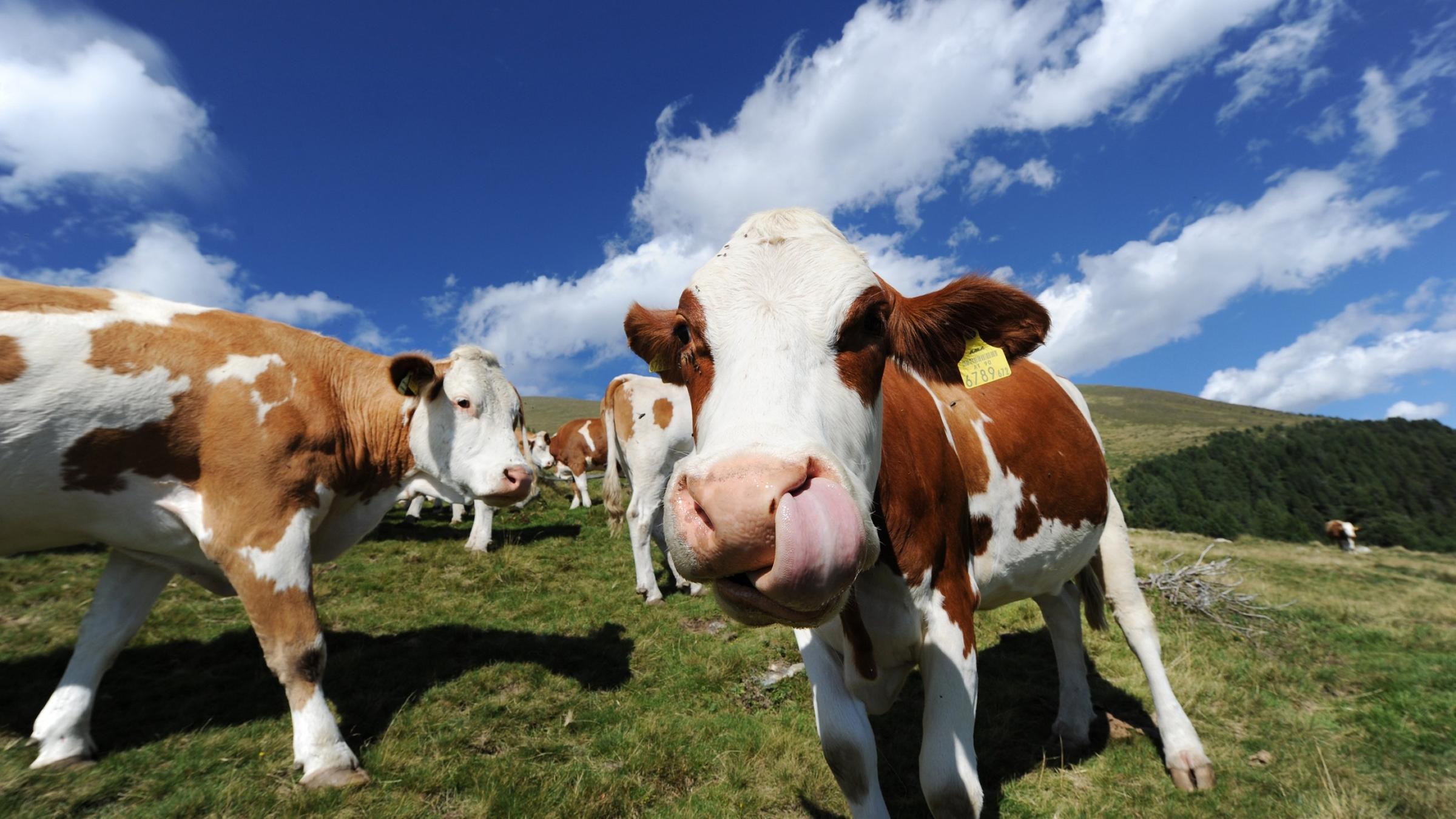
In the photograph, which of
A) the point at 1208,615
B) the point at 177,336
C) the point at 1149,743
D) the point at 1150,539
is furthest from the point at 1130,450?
the point at 177,336

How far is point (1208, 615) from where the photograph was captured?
23.9 ft

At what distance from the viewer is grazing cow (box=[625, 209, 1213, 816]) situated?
55.5 inches

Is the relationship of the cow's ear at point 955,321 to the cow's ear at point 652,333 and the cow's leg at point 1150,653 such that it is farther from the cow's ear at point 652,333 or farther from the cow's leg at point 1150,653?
the cow's leg at point 1150,653

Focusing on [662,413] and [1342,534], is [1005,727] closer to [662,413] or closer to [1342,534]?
[662,413]

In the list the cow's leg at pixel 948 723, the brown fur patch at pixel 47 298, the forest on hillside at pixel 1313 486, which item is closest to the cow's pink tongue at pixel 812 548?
the cow's leg at pixel 948 723

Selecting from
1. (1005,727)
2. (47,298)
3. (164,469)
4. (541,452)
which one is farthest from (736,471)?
(541,452)

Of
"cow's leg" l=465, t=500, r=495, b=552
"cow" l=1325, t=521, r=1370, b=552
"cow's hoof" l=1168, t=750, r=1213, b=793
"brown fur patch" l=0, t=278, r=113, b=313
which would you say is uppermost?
"brown fur patch" l=0, t=278, r=113, b=313

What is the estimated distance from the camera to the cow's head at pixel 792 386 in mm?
1365

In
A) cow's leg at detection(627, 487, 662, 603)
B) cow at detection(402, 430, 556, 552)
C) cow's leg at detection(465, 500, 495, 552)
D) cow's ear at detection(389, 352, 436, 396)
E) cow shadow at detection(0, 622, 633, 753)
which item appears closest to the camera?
cow shadow at detection(0, 622, 633, 753)

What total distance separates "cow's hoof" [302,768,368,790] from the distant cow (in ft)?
137

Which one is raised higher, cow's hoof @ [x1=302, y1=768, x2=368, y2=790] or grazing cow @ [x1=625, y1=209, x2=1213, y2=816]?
grazing cow @ [x1=625, y1=209, x2=1213, y2=816]

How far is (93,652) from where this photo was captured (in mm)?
3771

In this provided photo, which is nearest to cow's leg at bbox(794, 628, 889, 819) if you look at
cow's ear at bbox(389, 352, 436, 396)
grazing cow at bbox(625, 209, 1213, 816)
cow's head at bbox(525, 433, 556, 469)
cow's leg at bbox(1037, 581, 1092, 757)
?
grazing cow at bbox(625, 209, 1213, 816)

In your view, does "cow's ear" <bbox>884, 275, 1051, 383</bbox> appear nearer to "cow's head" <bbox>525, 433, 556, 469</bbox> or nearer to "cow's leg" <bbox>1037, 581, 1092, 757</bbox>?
"cow's leg" <bbox>1037, 581, 1092, 757</bbox>
